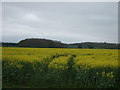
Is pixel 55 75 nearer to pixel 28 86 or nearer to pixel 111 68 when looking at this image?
pixel 28 86

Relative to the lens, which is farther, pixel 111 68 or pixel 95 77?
pixel 111 68

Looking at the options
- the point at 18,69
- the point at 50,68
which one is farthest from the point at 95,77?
the point at 18,69

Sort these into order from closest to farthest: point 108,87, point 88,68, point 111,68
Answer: point 108,87, point 88,68, point 111,68

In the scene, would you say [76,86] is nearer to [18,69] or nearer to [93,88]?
[93,88]

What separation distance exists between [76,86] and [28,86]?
2318mm

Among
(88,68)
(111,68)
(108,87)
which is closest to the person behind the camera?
(108,87)

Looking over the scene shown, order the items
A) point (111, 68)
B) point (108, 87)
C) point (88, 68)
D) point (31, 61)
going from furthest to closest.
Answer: point (31, 61) → point (111, 68) → point (88, 68) → point (108, 87)

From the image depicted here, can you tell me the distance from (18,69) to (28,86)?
4.97ft

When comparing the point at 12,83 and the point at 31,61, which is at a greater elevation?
the point at 31,61

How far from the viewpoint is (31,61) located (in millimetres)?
12523

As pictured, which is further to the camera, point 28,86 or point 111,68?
point 111,68

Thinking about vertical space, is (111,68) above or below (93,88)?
above

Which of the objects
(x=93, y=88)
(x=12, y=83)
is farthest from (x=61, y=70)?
(x=12, y=83)

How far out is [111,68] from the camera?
11391 millimetres
